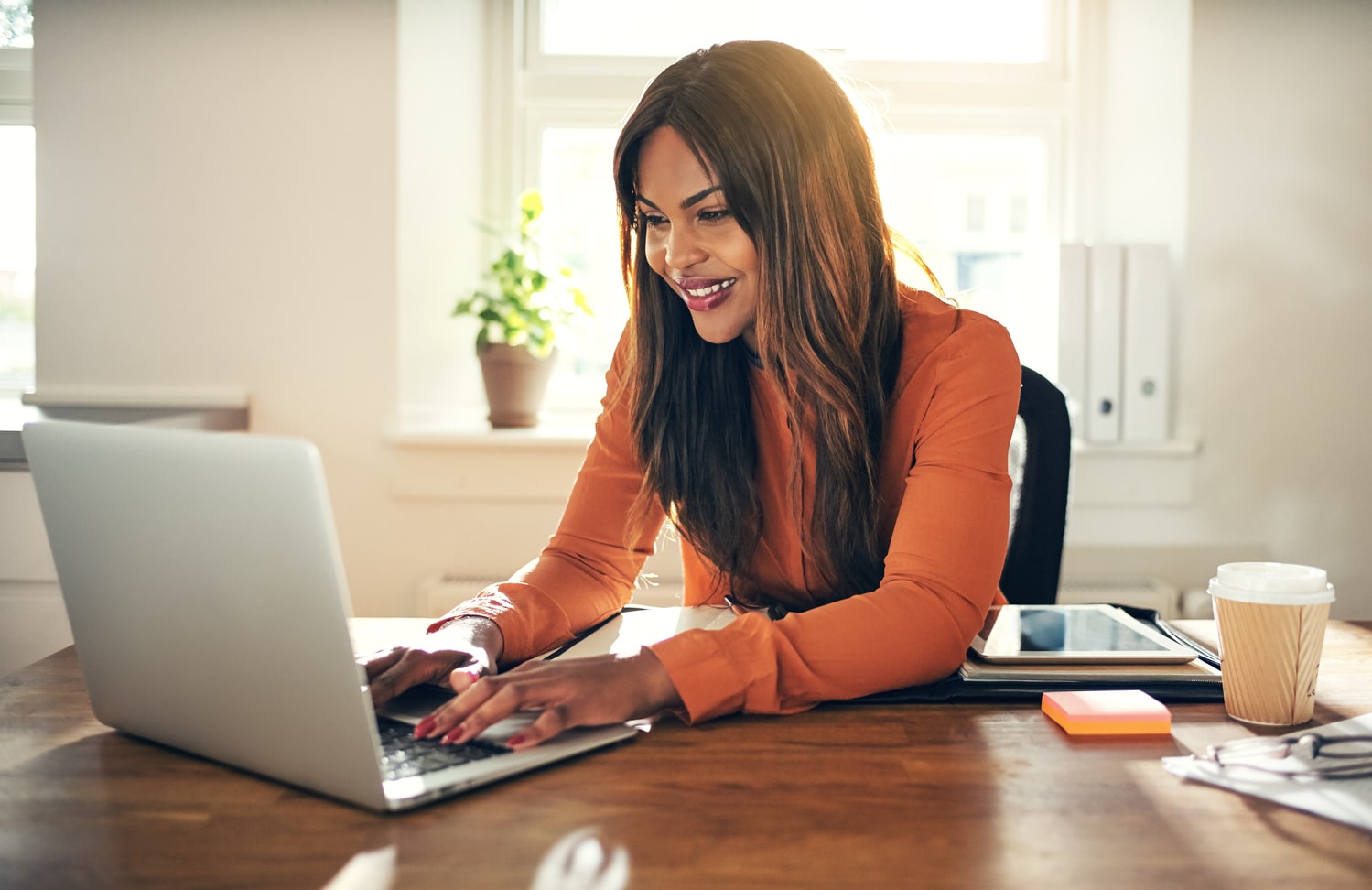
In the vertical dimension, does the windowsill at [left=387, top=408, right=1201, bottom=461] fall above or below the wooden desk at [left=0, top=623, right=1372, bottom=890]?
above

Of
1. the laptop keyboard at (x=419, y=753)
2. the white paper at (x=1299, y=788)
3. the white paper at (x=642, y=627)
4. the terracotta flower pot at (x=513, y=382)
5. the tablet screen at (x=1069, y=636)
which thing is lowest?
the white paper at (x=1299, y=788)

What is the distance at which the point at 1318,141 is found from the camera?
2.29 m

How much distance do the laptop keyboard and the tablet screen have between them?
0.47 meters

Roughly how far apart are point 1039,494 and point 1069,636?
0.40 metres

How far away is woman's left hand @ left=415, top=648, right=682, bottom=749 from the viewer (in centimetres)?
80

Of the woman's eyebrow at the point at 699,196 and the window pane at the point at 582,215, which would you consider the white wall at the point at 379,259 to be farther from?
the woman's eyebrow at the point at 699,196

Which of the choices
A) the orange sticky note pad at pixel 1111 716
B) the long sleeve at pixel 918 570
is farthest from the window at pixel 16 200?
the orange sticky note pad at pixel 1111 716

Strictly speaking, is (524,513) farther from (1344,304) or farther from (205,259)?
(1344,304)

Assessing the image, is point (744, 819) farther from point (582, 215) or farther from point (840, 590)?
point (582, 215)

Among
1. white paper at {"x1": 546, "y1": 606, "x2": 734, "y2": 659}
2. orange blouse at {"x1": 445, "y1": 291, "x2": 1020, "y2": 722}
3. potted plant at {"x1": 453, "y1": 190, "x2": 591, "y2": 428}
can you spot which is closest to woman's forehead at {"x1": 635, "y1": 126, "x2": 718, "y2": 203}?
orange blouse at {"x1": 445, "y1": 291, "x2": 1020, "y2": 722}

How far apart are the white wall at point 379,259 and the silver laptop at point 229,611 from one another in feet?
4.94

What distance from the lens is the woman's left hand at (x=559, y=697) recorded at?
0.80 meters

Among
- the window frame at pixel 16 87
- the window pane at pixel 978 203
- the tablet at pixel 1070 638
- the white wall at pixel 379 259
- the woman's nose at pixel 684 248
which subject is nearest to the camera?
the tablet at pixel 1070 638

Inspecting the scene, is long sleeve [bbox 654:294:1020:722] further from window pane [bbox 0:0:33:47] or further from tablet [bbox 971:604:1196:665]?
window pane [bbox 0:0:33:47]
